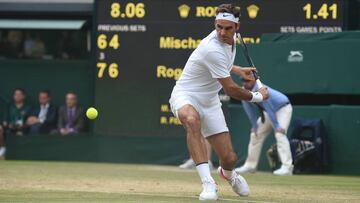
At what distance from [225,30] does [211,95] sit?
2.44 feet

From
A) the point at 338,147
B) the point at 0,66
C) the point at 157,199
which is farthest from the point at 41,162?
the point at 157,199

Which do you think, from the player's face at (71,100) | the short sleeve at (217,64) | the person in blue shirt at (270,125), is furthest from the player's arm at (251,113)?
the short sleeve at (217,64)

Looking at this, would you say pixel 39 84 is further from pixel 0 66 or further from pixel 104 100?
pixel 104 100

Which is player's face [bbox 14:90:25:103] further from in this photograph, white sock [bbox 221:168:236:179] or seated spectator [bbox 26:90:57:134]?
white sock [bbox 221:168:236:179]

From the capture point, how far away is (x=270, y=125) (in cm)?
1598

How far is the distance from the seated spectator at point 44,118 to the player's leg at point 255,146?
4578 mm

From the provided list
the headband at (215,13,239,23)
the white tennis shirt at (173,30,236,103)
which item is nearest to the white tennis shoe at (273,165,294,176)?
the white tennis shirt at (173,30,236,103)

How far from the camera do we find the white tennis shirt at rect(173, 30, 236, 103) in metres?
9.48

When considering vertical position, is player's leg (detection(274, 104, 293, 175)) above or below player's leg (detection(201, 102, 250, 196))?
below

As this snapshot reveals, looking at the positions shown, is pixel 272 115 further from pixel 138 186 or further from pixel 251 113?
pixel 138 186

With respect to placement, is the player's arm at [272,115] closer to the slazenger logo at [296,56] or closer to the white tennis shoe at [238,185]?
the slazenger logo at [296,56]

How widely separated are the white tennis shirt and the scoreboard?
7.29 metres

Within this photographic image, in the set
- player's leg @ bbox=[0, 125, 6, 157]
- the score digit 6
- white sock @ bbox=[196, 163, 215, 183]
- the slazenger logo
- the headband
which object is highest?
the headband

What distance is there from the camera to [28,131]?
18.8m
